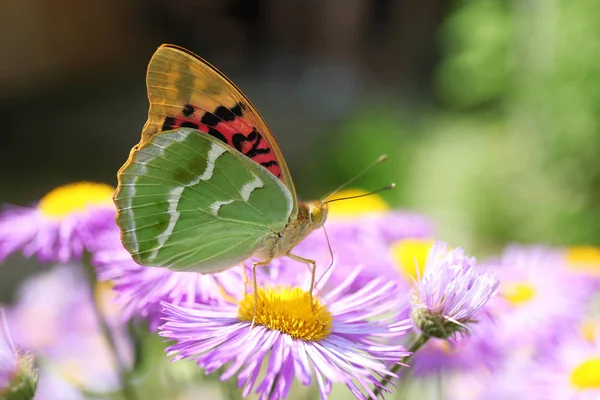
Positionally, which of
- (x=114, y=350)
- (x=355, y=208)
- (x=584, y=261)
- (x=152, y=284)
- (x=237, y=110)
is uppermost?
(x=584, y=261)

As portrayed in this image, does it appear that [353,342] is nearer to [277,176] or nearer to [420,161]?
[277,176]

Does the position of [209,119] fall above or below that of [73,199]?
above

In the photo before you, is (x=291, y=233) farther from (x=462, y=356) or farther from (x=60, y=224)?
(x=60, y=224)

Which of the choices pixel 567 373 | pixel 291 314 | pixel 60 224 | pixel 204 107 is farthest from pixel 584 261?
pixel 60 224

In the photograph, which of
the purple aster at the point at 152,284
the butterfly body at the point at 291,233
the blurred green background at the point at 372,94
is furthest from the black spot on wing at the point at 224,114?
the blurred green background at the point at 372,94

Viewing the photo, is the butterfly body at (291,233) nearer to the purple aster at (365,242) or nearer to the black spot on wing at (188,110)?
the purple aster at (365,242)

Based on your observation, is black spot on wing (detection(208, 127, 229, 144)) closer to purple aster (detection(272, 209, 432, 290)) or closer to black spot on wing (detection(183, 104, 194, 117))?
black spot on wing (detection(183, 104, 194, 117))

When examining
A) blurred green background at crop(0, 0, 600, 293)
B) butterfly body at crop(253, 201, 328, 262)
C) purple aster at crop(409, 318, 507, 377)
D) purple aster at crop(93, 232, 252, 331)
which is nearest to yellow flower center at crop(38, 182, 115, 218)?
purple aster at crop(93, 232, 252, 331)
